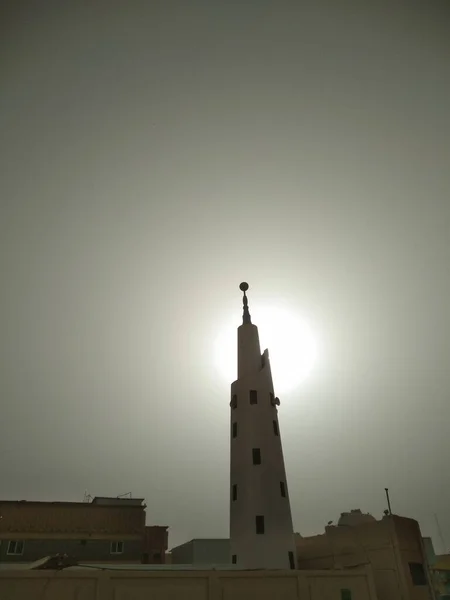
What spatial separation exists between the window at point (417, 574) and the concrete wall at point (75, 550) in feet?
69.7

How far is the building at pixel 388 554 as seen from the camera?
25.8 metres

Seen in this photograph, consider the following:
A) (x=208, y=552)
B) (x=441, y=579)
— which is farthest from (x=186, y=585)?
(x=441, y=579)

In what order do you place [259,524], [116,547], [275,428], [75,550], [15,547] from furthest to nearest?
[116,547] → [75,550] → [15,547] → [275,428] → [259,524]

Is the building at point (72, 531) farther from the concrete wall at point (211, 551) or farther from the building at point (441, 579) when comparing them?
the building at point (441, 579)

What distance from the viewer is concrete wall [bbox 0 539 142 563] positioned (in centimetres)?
3331

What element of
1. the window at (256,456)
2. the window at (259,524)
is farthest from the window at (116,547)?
the window at (256,456)

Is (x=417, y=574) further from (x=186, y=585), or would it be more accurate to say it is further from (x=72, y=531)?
(x=72, y=531)

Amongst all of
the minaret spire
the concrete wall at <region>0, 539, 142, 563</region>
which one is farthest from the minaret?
the concrete wall at <region>0, 539, 142, 563</region>

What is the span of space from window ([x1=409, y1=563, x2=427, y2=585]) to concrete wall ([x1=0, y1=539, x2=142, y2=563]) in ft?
69.7

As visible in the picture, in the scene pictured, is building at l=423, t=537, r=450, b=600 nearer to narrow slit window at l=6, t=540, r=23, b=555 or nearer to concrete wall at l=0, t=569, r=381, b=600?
concrete wall at l=0, t=569, r=381, b=600

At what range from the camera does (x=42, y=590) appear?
17.9 metres

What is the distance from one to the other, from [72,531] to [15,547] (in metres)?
4.19

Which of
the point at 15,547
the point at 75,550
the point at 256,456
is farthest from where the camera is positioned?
the point at 75,550

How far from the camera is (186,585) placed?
19750 mm
